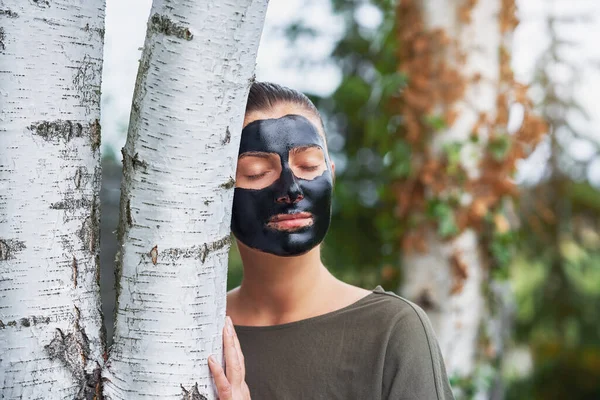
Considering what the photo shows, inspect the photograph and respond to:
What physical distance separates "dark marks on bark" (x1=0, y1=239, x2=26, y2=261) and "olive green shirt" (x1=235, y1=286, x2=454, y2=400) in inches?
33.0

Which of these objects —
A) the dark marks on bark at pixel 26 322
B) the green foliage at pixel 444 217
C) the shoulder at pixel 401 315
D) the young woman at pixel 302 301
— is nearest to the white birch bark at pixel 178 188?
the dark marks on bark at pixel 26 322

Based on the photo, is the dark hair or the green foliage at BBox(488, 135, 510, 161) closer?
the dark hair

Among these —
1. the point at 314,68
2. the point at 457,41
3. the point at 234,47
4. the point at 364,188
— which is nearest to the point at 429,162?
the point at 457,41

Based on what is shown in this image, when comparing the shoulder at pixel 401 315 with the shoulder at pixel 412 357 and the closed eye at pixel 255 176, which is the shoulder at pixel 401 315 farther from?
the closed eye at pixel 255 176

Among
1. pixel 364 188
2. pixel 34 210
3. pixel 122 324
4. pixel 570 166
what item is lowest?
pixel 364 188

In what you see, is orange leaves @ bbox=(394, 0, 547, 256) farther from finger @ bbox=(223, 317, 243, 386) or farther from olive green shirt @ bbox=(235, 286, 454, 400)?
finger @ bbox=(223, 317, 243, 386)

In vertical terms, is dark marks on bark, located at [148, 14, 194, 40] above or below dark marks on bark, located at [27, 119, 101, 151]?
above

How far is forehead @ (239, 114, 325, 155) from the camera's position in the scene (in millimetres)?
1850

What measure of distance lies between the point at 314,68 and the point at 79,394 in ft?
16.1

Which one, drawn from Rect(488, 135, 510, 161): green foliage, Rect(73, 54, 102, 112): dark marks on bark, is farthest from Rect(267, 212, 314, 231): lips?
Rect(488, 135, 510, 161): green foliage

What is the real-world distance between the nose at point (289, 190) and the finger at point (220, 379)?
0.54m

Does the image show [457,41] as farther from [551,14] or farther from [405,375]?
[405,375]

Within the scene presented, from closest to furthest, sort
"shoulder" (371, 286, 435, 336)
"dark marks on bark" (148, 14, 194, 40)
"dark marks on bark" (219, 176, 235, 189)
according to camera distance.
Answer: "dark marks on bark" (148, 14, 194, 40)
"dark marks on bark" (219, 176, 235, 189)
"shoulder" (371, 286, 435, 336)

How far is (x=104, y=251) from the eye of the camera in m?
4.80
